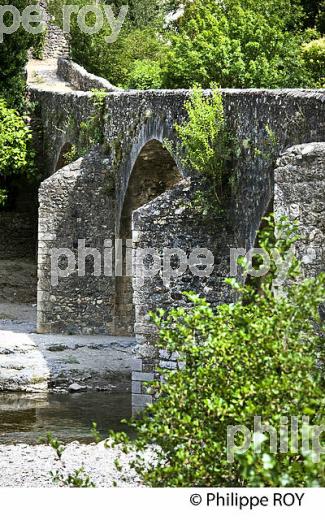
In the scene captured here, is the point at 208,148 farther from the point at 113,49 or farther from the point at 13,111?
the point at 113,49

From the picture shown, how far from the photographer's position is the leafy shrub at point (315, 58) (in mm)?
21641

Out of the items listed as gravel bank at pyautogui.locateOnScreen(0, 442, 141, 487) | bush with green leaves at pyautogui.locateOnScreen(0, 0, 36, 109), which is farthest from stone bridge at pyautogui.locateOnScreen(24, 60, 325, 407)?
gravel bank at pyautogui.locateOnScreen(0, 442, 141, 487)

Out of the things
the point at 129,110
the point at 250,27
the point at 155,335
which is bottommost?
the point at 155,335

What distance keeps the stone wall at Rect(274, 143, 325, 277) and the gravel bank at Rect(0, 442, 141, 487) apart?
281cm

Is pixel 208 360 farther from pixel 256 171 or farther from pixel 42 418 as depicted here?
pixel 42 418

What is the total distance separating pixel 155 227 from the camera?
47.1 feet

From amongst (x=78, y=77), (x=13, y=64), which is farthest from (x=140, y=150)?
(x=78, y=77)

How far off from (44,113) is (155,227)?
11.0 meters

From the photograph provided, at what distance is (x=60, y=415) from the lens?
15.4 meters

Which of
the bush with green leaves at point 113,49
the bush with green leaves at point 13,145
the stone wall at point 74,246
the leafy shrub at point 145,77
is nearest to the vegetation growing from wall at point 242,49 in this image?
the leafy shrub at point 145,77

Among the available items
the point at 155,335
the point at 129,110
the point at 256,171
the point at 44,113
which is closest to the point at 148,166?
the point at 129,110

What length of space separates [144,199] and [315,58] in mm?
4951

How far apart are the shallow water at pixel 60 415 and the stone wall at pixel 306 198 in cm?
576

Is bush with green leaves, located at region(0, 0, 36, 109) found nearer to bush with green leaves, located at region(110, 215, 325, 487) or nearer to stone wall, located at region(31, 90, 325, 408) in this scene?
stone wall, located at region(31, 90, 325, 408)
